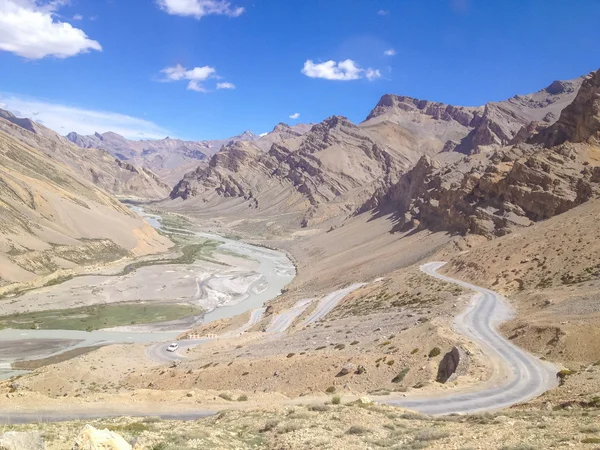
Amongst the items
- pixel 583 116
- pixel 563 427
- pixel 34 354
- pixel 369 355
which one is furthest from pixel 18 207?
pixel 583 116

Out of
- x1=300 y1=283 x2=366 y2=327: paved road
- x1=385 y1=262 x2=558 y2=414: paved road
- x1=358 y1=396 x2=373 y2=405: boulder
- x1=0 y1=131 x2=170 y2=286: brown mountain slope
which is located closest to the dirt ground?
x1=358 y1=396 x2=373 y2=405: boulder

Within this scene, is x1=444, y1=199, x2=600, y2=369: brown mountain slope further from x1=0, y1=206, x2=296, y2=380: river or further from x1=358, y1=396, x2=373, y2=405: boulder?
x1=0, y1=206, x2=296, y2=380: river

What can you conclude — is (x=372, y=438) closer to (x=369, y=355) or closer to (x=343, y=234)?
(x=369, y=355)

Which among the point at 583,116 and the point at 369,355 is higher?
the point at 583,116

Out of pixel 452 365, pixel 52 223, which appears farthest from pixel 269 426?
pixel 52 223

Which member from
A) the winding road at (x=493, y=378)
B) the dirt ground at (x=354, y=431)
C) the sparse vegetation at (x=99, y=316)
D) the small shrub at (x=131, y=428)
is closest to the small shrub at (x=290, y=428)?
the dirt ground at (x=354, y=431)

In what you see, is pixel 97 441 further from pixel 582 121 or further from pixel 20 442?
pixel 582 121

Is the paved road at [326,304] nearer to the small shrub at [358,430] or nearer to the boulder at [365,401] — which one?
the boulder at [365,401]
